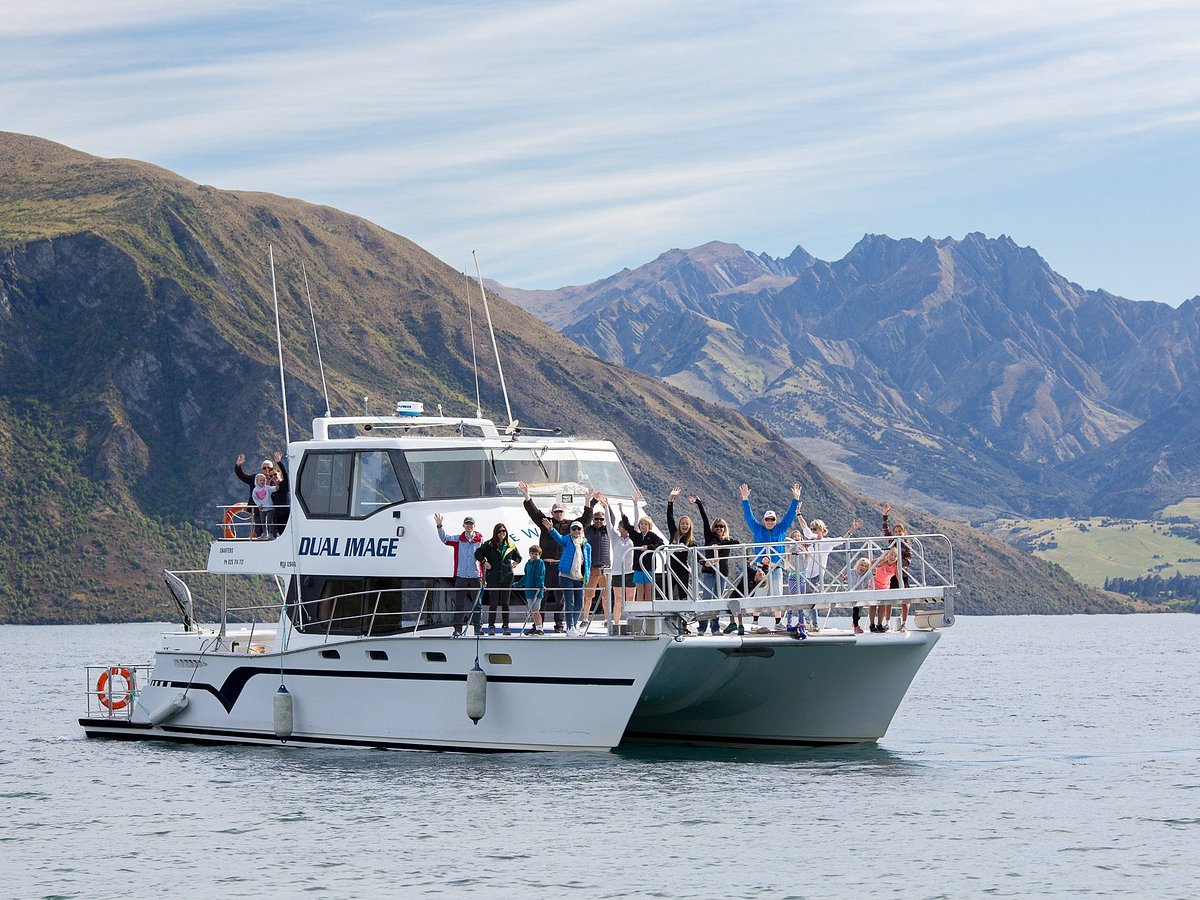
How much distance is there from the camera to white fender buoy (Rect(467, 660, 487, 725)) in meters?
24.5

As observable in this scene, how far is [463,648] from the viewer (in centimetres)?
2469

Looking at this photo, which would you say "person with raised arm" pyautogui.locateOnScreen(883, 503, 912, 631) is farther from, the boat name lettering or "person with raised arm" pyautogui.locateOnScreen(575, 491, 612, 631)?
the boat name lettering

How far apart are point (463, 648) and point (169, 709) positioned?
7.57m

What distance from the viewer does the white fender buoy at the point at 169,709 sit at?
29.2 m

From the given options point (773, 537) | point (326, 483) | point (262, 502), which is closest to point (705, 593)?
point (773, 537)

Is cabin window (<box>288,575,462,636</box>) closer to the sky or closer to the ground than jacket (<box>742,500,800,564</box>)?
closer to the ground

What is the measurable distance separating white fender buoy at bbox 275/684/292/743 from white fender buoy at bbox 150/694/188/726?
122 inches

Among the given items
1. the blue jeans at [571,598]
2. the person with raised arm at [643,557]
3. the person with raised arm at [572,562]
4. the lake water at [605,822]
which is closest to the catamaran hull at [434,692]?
the lake water at [605,822]

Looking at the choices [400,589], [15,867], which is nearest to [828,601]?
[400,589]

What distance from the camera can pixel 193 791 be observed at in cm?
2552

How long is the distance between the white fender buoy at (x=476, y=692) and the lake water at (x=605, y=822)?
2.70 ft

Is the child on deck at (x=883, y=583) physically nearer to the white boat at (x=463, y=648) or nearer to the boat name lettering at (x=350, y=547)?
the white boat at (x=463, y=648)

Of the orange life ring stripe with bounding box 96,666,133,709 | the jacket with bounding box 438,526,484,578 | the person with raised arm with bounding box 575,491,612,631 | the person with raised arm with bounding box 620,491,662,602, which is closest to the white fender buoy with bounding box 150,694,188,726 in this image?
the orange life ring stripe with bounding box 96,666,133,709

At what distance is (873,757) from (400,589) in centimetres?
842
